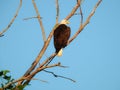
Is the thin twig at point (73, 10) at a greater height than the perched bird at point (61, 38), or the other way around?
the thin twig at point (73, 10)

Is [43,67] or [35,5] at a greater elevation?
[35,5]

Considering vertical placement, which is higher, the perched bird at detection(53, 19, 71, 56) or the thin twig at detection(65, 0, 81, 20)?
the thin twig at detection(65, 0, 81, 20)

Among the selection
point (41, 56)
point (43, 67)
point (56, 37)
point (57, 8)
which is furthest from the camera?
point (56, 37)

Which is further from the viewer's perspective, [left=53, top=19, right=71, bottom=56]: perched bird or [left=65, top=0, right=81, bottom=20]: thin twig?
[left=53, top=19, right=71, bottom=56]: perched bird

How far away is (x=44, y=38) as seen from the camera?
1391mm

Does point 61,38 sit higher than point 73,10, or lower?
lower

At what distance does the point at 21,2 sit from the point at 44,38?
40cm

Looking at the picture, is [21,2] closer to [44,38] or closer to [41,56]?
[44,38]

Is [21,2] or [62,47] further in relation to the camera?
[62,47]

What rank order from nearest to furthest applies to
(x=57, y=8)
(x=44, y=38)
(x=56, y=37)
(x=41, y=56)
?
(x=41, y=56), (x=44, y=38), (x=57, y=8), (x=56, y=37)

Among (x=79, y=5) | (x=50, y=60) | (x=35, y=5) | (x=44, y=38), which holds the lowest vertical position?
(x=50, y=60)

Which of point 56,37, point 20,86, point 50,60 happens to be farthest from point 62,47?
point 20,86

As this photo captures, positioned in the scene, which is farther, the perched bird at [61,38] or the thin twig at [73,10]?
the perched bird at [61,38]

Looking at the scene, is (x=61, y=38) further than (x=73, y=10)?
Yes
